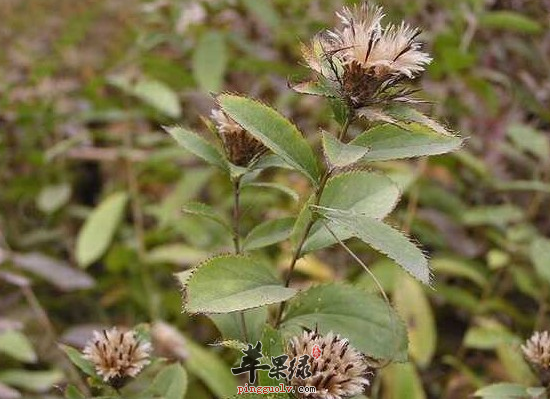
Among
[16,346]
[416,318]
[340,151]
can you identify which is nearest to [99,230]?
[16,346]

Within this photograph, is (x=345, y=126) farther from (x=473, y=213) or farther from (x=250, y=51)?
(x=250, y=51)

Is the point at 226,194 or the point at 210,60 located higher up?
the point at 210,60

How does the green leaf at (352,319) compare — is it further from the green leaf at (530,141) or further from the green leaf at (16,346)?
the green leaf at (530,141)

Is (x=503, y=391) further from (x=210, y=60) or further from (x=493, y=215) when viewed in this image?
(x=210, y=60)

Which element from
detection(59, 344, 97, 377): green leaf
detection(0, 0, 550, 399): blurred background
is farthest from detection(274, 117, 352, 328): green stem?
detection(0, 0, 550, 399): blurred background

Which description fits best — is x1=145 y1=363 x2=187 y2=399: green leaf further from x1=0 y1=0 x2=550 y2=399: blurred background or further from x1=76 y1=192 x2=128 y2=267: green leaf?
x1=76 y1=192 x2=128 y2=267: green leaf

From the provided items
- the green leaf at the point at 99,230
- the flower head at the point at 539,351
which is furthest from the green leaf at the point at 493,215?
the flower head at the point at 539,351
